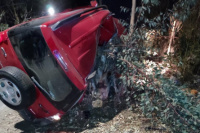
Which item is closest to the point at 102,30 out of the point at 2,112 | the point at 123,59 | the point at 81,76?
the point at 123,59

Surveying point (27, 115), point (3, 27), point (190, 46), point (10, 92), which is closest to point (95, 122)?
point (27, 115)

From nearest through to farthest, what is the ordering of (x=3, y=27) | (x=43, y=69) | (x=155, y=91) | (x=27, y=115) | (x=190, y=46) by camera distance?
1. (x=155, y=91)
2. (x=43, y=69)
3. (x=27, y=115)
4. (x=190, y=46)
5. (x=3, y=27)

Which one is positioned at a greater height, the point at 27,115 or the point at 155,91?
the point at 155,91

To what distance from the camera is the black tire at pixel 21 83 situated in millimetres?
3311

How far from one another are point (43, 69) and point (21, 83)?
1.21 feet

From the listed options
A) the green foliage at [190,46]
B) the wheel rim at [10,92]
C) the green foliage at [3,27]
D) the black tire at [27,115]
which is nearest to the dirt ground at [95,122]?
the black tire at [27,115]

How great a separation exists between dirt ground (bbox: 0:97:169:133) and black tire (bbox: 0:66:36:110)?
0.65m

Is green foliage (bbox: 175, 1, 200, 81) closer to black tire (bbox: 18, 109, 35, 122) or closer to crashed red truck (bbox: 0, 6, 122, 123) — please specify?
crashed red truck (bbox: 0, 6, 122, 123)

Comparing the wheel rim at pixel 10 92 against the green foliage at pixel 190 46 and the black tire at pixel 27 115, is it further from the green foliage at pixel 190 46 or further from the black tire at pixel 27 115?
the green foliage at pixel 190 46

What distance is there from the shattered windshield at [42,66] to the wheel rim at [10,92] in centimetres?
29

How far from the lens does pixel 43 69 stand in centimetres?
347

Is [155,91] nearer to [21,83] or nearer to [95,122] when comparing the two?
[95,122]

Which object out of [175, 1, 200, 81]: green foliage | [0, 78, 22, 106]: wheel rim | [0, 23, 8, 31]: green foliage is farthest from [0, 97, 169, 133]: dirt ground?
[0, 23, 8, 31]: green foliage

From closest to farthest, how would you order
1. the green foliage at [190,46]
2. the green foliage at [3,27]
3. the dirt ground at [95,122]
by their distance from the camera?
1. the dirt ground at [95,122]
2. the green foliage at [190,46]
3. the green foliage at [3,27]
